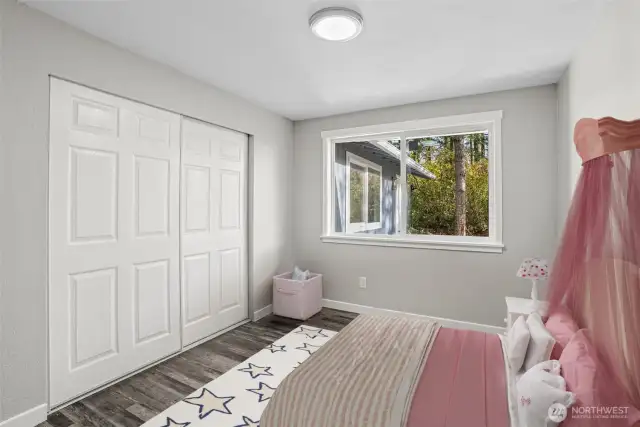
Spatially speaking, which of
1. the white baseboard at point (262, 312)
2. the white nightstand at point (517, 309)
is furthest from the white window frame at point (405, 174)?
the white baseboard at point (262, 312)

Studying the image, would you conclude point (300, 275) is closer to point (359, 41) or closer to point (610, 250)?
point (359, 41)

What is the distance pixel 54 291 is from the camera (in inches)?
82.8

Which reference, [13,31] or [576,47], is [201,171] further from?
[576,47]

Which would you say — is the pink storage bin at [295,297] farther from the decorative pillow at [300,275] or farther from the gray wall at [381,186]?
the gray wall at [381,186]

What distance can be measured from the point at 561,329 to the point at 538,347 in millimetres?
165

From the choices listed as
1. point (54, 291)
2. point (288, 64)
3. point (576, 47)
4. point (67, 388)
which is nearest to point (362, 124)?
point (288, 64)

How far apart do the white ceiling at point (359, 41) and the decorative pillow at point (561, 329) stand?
A: 172 centimetres

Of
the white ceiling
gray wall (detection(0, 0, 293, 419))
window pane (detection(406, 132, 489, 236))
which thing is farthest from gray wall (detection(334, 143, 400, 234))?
gray wall (detection(0, 0, 293, 419))

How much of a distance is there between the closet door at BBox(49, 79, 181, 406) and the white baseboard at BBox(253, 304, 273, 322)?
0.99 meters

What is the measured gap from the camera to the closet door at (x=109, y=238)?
2.13 meters

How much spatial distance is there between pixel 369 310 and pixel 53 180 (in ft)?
10.6

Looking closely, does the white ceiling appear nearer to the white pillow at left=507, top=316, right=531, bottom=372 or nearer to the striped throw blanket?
the white pillow at left=507, top=316, right=531, bottom=372

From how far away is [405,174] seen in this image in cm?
388

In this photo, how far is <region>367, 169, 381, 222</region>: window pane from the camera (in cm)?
420
